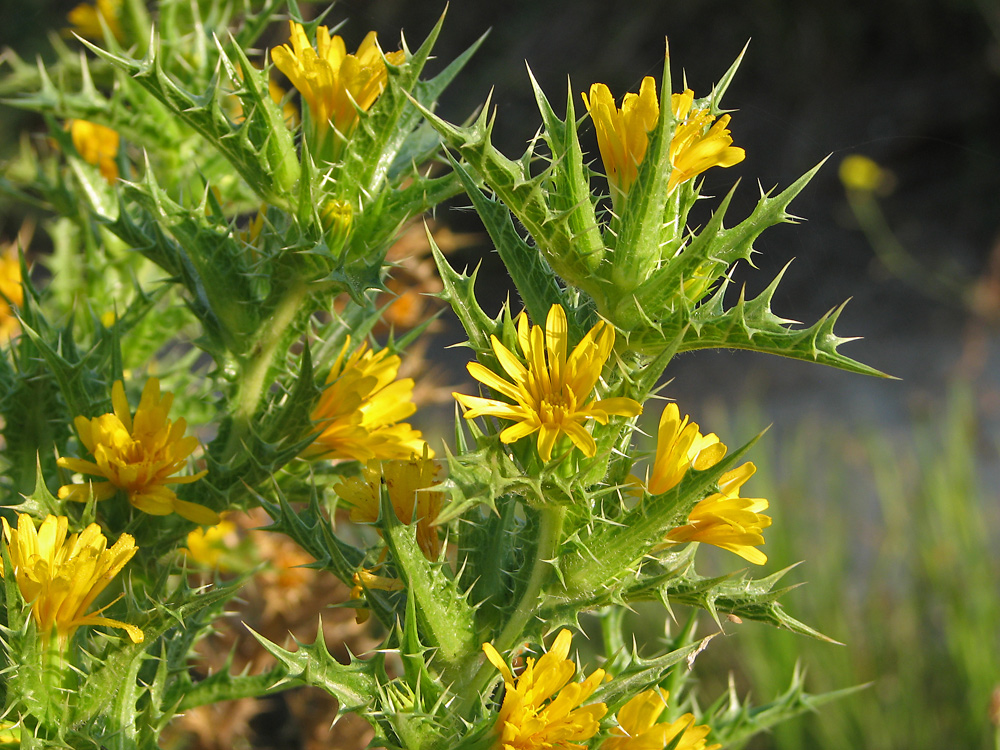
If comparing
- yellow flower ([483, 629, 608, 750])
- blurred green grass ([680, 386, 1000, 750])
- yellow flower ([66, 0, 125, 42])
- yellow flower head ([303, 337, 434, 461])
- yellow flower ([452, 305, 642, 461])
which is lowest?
blurred green grass ([680, 386, 1000, 750])

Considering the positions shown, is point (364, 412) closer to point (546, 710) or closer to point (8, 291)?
point (546, 710)

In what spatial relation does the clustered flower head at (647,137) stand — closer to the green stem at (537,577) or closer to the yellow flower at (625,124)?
the yellow flower at (625,124)

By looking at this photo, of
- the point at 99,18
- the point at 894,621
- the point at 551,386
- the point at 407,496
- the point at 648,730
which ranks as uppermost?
the point at 99,18

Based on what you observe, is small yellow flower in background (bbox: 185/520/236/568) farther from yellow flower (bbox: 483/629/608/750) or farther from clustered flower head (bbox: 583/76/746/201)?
clustered flower head (bbox: 583/76/746/201)

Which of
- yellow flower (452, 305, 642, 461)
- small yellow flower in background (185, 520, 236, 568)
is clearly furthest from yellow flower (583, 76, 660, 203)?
small yellow flower in background (185, 520, 236, 568)

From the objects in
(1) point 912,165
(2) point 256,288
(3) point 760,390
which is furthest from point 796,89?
(2) point 256,288

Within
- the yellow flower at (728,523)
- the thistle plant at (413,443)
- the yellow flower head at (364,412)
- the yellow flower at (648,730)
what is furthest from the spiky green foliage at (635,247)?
the yellow flower at (648,730)

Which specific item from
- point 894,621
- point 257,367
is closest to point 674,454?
point 257,367
